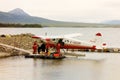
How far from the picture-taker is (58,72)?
89.4 feet

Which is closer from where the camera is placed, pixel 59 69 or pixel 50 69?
pixel 50 69

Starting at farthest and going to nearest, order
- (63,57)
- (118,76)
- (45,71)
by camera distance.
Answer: (63,57)
(45,71)
(118,76)

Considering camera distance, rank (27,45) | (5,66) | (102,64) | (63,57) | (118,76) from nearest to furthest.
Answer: (118,76) → (5,66) → (102,64) → (63,57) → (27,45)

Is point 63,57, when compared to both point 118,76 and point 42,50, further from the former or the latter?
point 118,76

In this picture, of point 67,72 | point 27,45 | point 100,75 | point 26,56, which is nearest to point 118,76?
point 100,75

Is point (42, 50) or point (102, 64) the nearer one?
point (102, 64)

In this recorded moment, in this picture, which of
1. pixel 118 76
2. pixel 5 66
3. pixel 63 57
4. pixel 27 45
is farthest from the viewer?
pixel 27 45

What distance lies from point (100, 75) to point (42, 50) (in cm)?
1084

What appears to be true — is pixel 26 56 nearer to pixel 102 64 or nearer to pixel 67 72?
pixel 102 64

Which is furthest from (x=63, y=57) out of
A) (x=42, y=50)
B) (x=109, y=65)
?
(x=109, y=65)

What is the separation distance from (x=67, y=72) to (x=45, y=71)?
52.4 inches

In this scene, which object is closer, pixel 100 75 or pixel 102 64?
pixel 100 75

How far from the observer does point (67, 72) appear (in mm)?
27484

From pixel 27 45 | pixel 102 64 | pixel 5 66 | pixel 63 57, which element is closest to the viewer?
pixel 5 66
